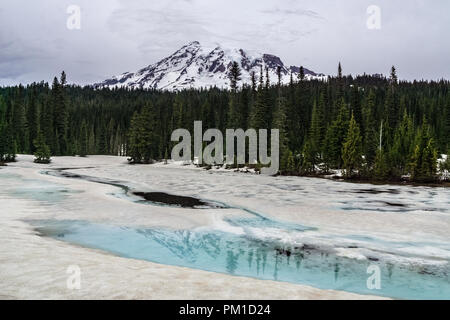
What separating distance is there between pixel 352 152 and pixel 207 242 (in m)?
46.2

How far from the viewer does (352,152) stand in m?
55.6

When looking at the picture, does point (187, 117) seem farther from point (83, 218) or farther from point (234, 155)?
point (83, 218)

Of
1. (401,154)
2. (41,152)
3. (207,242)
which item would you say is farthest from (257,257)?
(41,152)

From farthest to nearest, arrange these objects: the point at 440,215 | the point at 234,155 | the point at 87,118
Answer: the point at 87,118, the point at 234,155, the point at 440,215

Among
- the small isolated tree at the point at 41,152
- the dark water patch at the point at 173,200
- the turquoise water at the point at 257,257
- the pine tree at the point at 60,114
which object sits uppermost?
the pine tree at the point at 60,114

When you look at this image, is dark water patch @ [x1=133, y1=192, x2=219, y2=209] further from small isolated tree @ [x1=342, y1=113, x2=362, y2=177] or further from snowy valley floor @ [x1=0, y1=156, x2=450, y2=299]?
small isolated tree @ [x1=342, y1=113, x2=362, y2=177]

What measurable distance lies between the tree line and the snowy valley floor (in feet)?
95.4

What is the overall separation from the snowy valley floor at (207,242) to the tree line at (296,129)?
29080 millimetres

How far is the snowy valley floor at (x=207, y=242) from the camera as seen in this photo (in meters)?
7.68

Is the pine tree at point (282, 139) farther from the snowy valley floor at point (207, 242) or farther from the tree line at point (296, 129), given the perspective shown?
the snowy valley floor at point (207, 242)

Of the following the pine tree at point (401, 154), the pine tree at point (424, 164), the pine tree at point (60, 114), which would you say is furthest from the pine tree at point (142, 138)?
the pine tree at point (424, 164)
